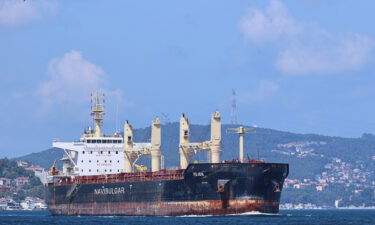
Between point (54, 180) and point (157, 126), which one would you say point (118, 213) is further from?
point (54, 180)

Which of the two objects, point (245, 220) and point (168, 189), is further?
point (168, 189)

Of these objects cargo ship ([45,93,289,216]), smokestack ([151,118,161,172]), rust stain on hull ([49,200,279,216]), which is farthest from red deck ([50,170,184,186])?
smokestack ([151,118,161,172])

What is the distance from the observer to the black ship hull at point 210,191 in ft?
256

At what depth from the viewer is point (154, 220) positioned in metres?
77.8

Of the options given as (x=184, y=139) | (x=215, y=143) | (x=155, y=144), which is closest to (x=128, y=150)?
(x=155, y=144)

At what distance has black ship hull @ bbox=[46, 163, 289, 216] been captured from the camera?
3073 inches

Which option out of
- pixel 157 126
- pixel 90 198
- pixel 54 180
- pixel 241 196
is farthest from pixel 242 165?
pixel 54 180

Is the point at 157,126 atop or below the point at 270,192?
atop

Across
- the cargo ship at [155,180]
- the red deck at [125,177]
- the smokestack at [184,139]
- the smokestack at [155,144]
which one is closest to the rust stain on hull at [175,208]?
the cargo ship at [155,180]

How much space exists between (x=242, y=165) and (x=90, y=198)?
65.7 ft

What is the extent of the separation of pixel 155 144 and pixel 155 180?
7.01 metres

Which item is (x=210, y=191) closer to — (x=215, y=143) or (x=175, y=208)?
(x=175, y=208)

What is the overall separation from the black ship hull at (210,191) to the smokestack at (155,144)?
13.7ft

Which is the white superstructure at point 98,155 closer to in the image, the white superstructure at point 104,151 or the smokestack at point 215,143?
the white superstructure at point 104,151
